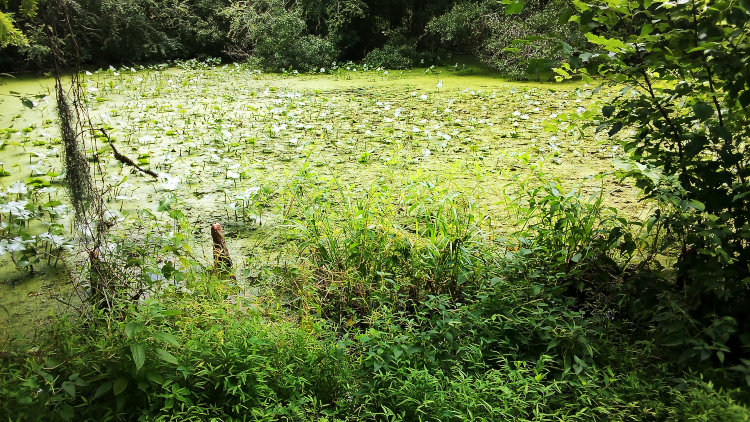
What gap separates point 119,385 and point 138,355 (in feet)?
0.45

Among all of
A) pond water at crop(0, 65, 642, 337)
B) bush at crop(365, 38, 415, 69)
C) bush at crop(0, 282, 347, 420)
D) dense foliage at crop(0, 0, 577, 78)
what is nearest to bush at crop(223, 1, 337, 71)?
Answer: dense foliage at crop(0, 0, 577, 78)

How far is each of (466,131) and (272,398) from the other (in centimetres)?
363

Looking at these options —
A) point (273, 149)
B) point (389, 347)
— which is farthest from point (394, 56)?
point (389, 347)

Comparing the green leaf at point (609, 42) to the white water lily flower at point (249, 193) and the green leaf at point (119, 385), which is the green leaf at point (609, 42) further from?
the white water lily flower at point (249, 193)

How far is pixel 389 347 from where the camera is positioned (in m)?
1.85

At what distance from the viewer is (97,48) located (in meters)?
8.94

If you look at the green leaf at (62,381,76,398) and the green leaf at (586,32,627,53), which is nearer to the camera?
the green leaf at (62,381,76,398)

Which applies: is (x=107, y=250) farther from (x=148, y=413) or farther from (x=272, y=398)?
(x=272, y=398)

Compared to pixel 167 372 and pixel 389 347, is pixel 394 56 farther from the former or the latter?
pixel 167 372

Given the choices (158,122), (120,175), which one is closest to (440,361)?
(120,175)

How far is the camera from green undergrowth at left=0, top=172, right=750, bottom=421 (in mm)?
1628

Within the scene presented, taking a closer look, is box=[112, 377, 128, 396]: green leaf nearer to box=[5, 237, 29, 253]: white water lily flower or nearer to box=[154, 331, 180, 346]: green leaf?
box=[154, 331, 180, 346]: green leaf

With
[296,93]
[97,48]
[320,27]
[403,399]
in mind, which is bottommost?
[403,399]

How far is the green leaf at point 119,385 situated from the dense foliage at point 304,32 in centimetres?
692
